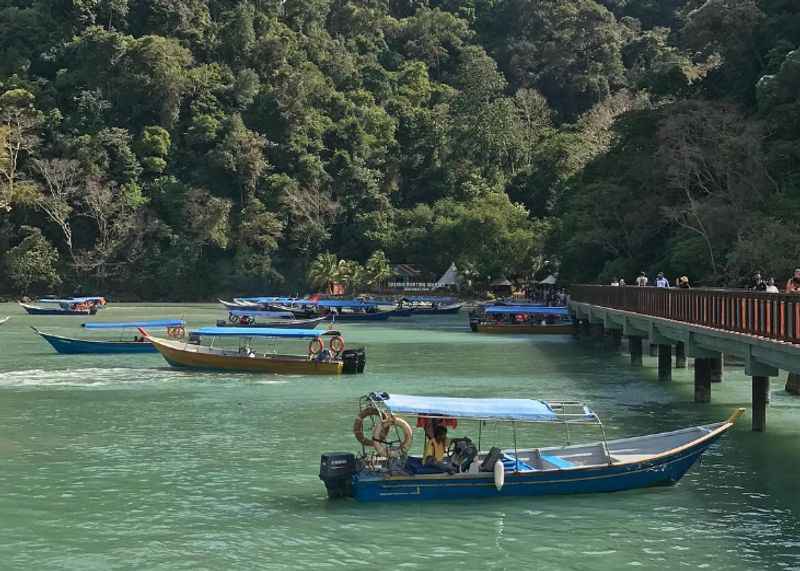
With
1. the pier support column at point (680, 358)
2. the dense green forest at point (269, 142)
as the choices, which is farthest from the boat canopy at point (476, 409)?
the dense green forest at point (269, 142)

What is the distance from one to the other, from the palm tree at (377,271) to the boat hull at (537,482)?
76.9 metres

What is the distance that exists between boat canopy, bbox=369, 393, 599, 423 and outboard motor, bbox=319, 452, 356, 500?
3.81ft

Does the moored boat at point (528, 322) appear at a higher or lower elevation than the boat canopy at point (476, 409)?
higher

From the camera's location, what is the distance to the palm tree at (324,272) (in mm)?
96000

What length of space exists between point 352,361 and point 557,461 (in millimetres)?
20026

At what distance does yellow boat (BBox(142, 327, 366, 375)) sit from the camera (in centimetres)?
3891

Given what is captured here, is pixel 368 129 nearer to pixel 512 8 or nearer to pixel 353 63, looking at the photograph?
pixel 353 63

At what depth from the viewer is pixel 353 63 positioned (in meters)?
116

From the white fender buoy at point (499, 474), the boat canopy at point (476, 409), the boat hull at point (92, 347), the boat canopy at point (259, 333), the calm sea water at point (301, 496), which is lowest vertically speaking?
the calm sea water at point (301, 496)

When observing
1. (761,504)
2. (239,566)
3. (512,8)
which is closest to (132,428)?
(239,566)

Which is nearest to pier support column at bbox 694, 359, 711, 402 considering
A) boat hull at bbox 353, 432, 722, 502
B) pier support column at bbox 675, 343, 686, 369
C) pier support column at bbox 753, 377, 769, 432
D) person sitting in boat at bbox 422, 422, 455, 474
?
pier support column at bbox 753, 377, 769, 432

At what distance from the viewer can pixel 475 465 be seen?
1852 centimetres

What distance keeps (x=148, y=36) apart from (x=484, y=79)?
3427 cm

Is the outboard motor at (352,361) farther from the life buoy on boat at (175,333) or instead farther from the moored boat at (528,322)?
the moored boat at (528,322)
